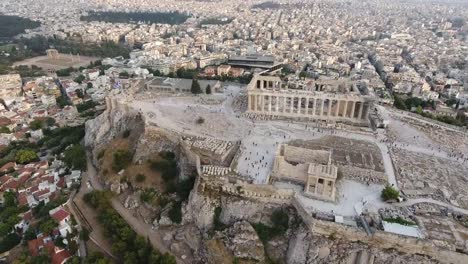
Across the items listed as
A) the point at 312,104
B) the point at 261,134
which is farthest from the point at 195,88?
the point at 312,104

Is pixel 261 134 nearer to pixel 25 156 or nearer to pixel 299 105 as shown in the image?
pixel 299 105

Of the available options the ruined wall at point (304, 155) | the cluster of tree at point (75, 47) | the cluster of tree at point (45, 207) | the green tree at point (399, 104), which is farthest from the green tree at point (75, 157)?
the cluster of tree at point (75, 47)

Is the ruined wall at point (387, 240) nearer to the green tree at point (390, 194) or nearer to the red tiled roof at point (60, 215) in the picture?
the green tree at point (390, 194)

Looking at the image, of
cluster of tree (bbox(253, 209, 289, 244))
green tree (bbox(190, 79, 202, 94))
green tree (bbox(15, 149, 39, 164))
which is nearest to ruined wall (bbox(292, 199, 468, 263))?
cluster of tree (bbox(253, 209, 289, 244))

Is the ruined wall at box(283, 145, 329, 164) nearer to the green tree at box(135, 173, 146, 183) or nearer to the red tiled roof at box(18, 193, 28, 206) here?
the green tree at box(135, 173, 146, 183)

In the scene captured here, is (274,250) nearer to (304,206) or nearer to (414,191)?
(304,206)
